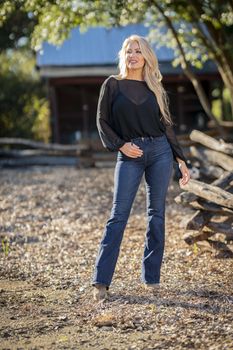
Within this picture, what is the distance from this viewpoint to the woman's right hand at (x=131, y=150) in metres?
5.10

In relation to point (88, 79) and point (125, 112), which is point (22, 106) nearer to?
point (88, 79)

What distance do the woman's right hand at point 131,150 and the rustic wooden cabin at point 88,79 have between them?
17304 mm

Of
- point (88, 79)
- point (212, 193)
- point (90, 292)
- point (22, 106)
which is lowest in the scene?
point (90, 292)

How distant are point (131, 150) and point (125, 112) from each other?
0.29m

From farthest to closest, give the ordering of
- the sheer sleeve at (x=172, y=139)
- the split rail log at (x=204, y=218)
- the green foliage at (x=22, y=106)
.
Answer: the green foliage at (x=22, y=106) → the split rail log at (x=204, y=218) → the sheer sleeve at (x=172, y=139)

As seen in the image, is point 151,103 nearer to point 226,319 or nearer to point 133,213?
point 226,319

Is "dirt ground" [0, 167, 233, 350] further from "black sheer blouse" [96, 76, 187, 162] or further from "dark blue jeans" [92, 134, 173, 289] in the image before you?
"black sheer blouse" [96, 76, 187, 162]

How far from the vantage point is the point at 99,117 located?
5.15 metres

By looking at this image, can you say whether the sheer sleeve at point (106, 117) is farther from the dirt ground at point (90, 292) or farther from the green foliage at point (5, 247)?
the green foliage at point (5, 247)

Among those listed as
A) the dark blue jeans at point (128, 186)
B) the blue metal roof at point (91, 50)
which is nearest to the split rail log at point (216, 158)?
the dark blue jeans at point (128, 186)

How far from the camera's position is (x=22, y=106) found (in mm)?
25453

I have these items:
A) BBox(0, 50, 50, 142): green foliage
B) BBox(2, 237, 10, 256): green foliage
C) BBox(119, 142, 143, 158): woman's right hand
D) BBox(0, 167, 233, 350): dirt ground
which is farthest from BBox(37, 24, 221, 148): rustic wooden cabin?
BBox(119, 142, 143, 158): woman's right hand

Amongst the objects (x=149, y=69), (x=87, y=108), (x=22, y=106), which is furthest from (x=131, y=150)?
(x=87, y=108)

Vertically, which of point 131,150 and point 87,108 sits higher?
point 87,108
